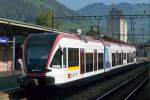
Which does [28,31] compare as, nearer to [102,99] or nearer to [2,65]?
[2,65]

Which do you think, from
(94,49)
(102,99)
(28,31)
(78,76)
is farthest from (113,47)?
(102,99)

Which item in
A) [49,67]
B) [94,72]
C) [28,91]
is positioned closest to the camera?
[49,67]

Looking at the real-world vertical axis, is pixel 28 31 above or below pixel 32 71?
above

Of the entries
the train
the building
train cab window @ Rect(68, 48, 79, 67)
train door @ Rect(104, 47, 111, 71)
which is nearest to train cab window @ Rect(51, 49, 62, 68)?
the train

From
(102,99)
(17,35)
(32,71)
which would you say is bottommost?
(102,99)

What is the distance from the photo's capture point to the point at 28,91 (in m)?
18.8

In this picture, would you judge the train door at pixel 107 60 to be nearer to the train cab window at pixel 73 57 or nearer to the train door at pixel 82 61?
the train door at pixel 82 61

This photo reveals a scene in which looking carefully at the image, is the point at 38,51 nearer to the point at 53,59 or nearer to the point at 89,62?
the point at 53,59

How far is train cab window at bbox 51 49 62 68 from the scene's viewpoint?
17.9 m

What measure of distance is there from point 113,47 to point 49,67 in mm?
19052

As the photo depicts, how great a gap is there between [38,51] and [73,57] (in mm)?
2653

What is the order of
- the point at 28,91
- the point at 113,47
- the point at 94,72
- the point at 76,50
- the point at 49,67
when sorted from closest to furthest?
the point at 49,67
the point at 28,91
the point at 76,50
the point at 94,72
the point at 113,47

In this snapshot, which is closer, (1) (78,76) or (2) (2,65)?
(1) (78,76)

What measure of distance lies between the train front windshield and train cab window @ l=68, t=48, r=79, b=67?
5.02 feet
